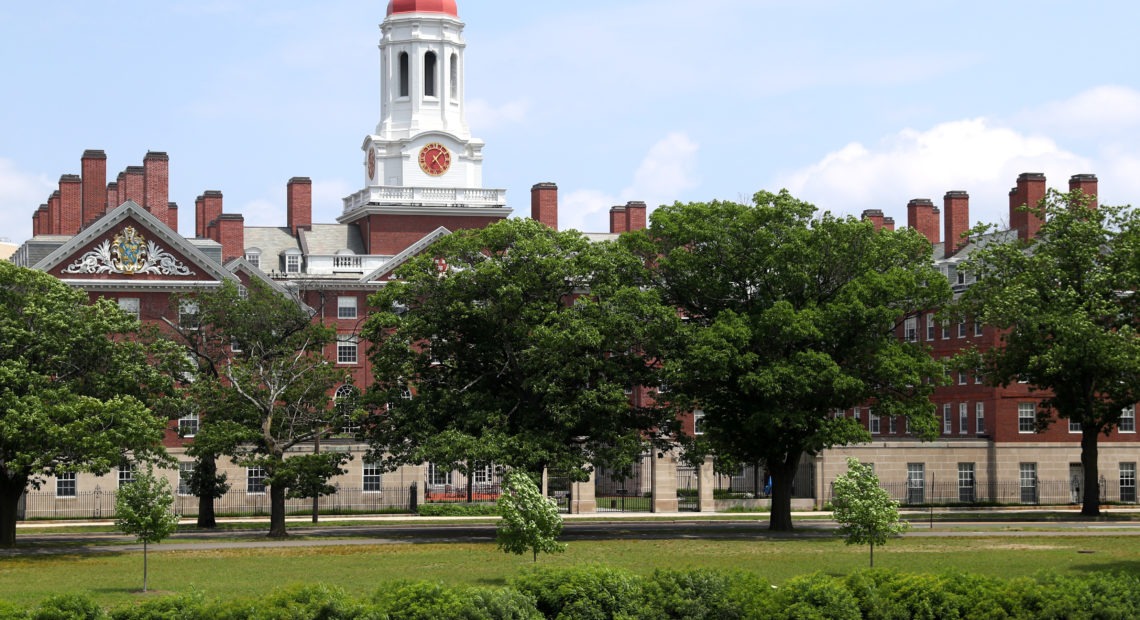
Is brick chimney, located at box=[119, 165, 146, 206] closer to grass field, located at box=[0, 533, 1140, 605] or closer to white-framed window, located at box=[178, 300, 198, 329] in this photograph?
white-framed window, located at box=[178, 300, 198, 329]

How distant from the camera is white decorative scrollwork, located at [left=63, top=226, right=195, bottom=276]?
75.1 meters

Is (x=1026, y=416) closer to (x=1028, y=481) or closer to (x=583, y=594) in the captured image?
(x=1028, y=481)

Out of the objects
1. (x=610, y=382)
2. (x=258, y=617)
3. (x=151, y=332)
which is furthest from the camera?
(x=151, y=332)

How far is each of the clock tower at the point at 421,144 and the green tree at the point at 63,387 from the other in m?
43.4

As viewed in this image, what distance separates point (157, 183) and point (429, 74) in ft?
71.7

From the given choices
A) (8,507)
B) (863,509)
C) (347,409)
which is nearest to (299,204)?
(347,409)

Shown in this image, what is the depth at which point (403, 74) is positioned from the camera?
324 feet

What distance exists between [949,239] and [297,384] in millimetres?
48018

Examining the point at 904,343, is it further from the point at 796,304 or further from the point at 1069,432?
the point at 1069,432

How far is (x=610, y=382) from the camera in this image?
173ft

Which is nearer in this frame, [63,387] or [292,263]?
[63,387]

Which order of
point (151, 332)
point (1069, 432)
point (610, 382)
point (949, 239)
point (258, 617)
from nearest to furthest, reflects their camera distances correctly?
point (258, 617)
point (610, 382)
point (151, 332)
point (1069, 432)
point (949, 239)

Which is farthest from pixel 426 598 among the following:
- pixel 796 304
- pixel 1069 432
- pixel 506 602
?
pixel 1069 432

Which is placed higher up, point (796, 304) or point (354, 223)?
point (354, 223)
